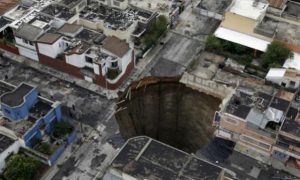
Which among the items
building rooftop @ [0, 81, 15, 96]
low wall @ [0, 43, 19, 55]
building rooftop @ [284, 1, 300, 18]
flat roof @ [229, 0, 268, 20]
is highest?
flat roof @ [229, 0, 268, 20]

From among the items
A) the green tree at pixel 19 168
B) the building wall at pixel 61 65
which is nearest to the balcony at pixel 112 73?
the building wall at pixel 61 65

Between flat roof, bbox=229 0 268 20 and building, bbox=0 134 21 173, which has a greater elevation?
flat roof, bbox=229 0 268 20

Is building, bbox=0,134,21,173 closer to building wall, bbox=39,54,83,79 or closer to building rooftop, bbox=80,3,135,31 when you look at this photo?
building wall, bbox=39,54,83,79

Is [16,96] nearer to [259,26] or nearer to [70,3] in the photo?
[70,3]

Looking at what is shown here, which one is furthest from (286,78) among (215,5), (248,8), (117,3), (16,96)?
(16,96)

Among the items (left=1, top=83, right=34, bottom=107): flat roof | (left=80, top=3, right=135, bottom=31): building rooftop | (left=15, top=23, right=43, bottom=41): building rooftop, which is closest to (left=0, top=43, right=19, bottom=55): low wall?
(left=15, top=23, right=43, bottom=41): building rooftop

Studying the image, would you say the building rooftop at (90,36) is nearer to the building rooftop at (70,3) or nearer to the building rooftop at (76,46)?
the building rooftop at (76,46)
